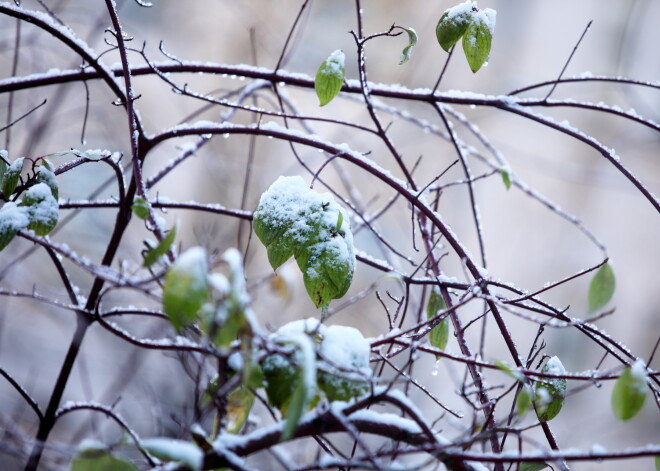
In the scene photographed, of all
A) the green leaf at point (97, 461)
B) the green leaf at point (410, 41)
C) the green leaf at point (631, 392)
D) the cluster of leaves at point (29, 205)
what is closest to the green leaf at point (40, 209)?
the cluster of leaves at point (29, 205)

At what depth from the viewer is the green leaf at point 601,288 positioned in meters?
0.63

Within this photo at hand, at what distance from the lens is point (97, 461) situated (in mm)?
359

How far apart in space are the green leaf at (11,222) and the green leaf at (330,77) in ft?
0.91

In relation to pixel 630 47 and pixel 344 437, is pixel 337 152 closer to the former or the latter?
pixel 344 437

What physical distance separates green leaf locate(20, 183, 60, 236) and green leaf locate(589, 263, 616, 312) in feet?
1.85

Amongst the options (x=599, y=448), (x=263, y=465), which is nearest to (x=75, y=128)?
(x=263, y=465)

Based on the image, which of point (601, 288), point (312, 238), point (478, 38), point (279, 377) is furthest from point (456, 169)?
point (279, 377)

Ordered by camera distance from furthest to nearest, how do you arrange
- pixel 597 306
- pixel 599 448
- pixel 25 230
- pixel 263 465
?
pixel 263 465 → pixel 597 306 → pixel 25 230 → pixel 599 448

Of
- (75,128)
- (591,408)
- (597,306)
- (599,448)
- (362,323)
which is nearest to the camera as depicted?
(599,448)

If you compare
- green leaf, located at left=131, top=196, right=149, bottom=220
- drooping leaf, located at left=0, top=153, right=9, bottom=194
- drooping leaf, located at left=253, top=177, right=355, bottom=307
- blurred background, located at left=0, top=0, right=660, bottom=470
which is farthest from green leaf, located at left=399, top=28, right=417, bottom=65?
blurred background, located at left=0, top=0, right=660, bottom=470

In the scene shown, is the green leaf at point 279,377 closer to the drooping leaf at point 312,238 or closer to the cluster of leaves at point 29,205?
the drooping leaf at point 312,238

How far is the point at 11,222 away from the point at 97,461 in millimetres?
215

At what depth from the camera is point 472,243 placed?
346 cm

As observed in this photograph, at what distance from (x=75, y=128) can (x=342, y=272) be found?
2362mm
